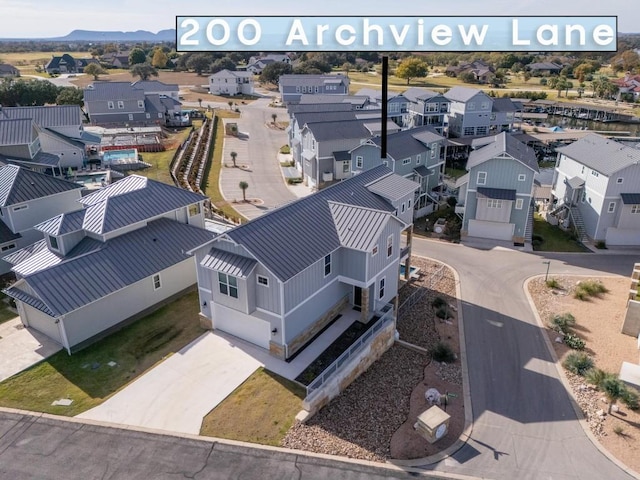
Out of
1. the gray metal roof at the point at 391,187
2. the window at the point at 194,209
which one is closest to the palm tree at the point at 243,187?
the window at the point at 194,209

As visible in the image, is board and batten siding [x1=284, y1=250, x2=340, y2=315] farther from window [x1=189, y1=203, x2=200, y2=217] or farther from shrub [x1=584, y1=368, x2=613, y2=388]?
shrub [x1=584, y1=368, x2=613, y2=388]

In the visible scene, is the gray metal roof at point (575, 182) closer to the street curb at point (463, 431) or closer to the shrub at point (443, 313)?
the shrub at point (443, 313)

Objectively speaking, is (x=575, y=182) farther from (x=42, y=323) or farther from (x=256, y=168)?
(x=42, y=323)

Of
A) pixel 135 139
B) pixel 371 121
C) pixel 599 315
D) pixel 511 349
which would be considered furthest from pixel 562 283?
pixel 135 139

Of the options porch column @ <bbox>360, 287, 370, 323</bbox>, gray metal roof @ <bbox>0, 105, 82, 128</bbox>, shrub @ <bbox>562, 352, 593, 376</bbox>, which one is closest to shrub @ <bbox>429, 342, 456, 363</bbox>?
porch column @ <bbox>360, 287, 370, 323</bbox>

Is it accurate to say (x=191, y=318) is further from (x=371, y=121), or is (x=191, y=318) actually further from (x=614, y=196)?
(x=371, y=121)

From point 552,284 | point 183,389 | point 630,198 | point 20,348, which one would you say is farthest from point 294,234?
point 630,198
